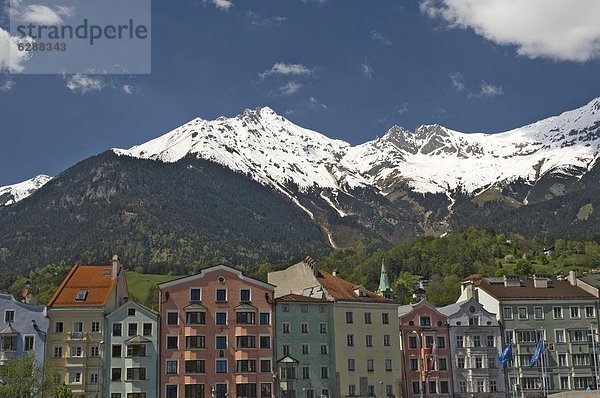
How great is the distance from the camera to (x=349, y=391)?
10625 centimetres

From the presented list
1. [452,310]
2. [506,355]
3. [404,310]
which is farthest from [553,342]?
[404,310]

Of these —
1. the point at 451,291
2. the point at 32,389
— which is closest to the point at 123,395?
the point at 32,389

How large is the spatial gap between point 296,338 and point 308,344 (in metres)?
1.70

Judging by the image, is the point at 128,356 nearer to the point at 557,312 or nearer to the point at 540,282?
the point at 557,312

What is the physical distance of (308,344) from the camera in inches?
4176

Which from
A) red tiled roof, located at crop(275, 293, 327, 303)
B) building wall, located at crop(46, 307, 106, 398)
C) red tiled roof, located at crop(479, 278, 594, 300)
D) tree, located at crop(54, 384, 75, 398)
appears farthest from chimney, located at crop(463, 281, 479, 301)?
tree, located at crop(54, 384, 75, 398)

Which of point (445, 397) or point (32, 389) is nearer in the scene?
point (32, 389)

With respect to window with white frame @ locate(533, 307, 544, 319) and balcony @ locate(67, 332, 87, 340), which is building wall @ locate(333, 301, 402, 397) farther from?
balcony @ locate(67, 332, 87, 340)

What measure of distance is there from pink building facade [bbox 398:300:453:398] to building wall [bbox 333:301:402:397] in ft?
8.37

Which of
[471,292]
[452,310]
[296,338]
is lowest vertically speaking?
[296,338]

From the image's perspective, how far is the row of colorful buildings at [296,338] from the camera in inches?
3930

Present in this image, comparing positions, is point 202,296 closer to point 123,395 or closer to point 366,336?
point 123,395

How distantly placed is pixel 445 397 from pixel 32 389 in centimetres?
5254

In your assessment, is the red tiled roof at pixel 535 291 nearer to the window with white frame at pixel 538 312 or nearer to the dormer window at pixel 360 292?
the window with white frame at pixel 538 312
